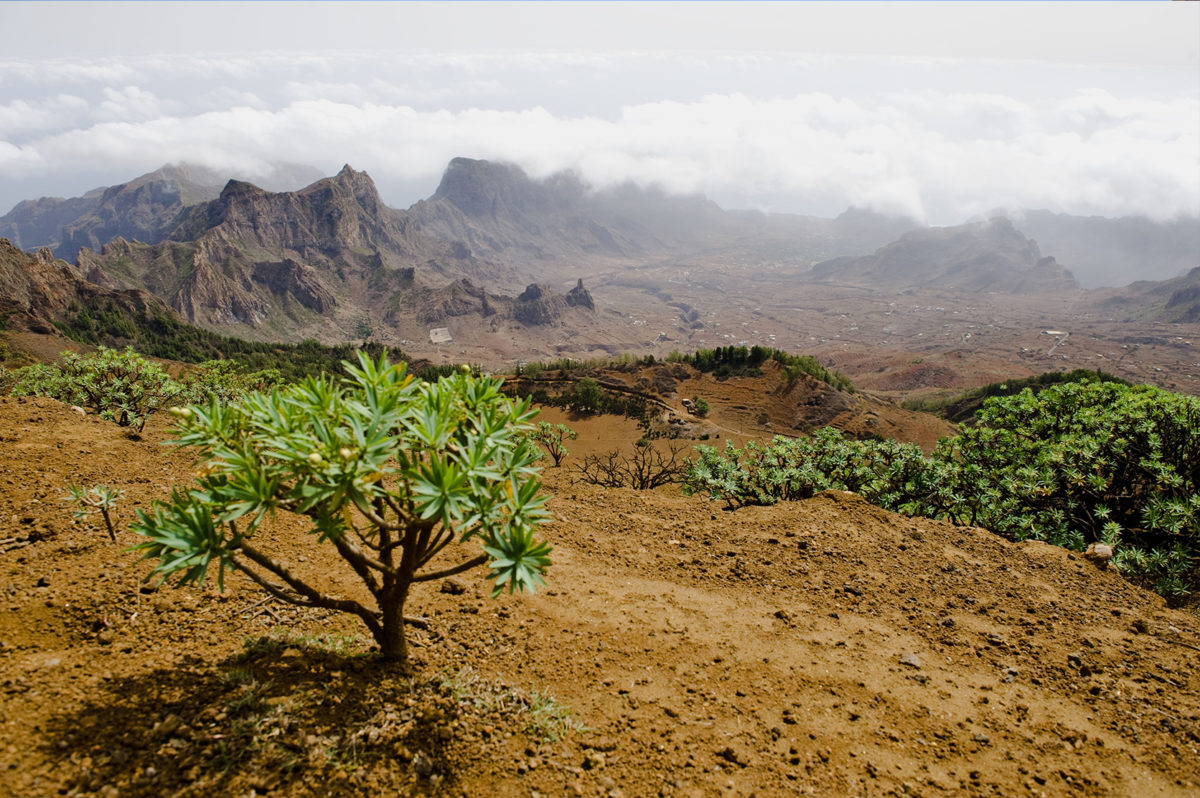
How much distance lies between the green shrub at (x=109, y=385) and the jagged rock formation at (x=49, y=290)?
306 ft

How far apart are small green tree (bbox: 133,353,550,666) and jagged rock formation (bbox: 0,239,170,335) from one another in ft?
359

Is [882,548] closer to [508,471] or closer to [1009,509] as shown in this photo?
[1009,509]

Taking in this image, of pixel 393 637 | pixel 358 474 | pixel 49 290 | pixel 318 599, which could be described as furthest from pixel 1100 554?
pixel 49 290

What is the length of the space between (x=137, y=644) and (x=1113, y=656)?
9.99m

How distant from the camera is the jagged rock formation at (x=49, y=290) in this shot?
86.4m

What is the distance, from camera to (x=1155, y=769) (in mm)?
4469

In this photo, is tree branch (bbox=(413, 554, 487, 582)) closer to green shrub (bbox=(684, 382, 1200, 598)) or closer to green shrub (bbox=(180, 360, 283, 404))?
green shrub (bbox=(684, 382, 1200, 598))

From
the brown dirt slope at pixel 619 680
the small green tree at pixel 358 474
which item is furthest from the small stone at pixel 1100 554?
the small green tree at pixel 358 474

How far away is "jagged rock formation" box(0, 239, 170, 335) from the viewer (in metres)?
86.4

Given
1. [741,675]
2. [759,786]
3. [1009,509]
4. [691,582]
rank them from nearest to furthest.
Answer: [759,786] < [741,675] < [691,582] < [1009,509]

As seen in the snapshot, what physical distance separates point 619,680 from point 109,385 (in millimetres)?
15817

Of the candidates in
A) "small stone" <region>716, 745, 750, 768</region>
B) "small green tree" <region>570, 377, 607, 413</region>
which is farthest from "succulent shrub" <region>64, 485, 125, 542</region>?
"small green tree" <region>570, 377, 607, 413</region>

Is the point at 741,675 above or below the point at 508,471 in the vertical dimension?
below

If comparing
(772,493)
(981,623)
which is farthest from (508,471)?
(772,493)
